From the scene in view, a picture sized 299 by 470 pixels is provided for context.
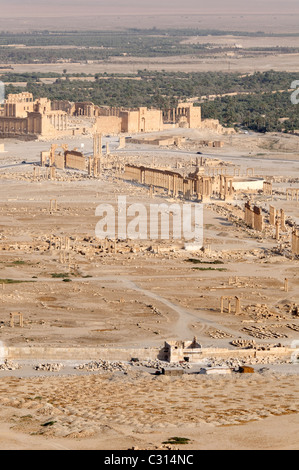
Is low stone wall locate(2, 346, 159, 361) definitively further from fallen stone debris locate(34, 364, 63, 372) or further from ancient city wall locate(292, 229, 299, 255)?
ancient city wall locate(292, 229, 299, 255)

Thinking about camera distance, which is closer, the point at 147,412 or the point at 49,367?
the point at 147,412

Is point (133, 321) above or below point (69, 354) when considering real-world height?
below

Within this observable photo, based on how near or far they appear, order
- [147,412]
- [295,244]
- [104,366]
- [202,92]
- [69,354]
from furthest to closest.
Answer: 1. [202,92]
2. [295,244]
3. [69,354]
4. [104,366]
5. [147,412]

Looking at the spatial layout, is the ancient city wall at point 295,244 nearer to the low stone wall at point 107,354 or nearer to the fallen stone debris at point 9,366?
the low stone wall at point 107,354

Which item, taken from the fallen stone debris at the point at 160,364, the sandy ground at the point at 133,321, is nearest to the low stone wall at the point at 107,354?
the fallen stone debris at the point at 160,364

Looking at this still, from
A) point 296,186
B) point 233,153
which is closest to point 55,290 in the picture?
point 296,186

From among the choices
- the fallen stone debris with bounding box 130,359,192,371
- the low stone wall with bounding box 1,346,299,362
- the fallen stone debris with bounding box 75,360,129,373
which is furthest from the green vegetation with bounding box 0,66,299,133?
the fallen stone debris with bounding box 75,360,129,373

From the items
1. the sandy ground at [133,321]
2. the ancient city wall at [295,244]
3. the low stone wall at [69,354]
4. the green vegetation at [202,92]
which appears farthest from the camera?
the green vegetation at [202,92]

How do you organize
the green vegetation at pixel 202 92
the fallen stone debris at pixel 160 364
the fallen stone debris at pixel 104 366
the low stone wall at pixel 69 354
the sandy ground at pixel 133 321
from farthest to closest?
the green vegetation at pixel 202 92 < the low stone wall at pixel 69 354 < the fallen stone debris at pixel 160 364 < the fallen stone debris at pixel 104 366 < the sandy ground at pixel 133 321

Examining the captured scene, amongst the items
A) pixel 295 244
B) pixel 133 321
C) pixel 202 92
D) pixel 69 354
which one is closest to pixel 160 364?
pixel 69 354

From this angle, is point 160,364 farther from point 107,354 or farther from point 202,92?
point 202,92

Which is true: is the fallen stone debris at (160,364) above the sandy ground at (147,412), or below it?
below

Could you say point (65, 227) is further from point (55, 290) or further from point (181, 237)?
point (55, 290)

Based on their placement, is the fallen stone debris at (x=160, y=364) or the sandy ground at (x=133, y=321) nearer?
the sandy ground at (x=133, y=321)
